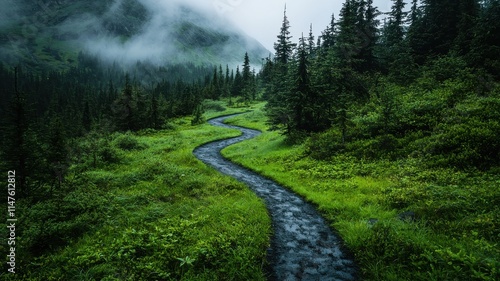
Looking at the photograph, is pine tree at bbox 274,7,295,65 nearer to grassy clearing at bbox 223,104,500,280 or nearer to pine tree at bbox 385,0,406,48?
pine tree at bbox 385,0,406,48

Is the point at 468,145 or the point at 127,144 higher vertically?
the point at 468,145

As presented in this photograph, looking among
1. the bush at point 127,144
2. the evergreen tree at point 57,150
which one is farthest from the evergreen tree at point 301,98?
the evergreen tree at point 57,150

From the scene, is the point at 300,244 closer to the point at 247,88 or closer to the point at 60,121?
the point at 60,121

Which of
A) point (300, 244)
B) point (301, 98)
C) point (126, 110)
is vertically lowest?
point (300, 244)

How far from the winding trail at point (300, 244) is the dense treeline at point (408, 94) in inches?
292

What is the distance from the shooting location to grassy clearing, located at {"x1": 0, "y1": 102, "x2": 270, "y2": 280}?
7578 millimetres

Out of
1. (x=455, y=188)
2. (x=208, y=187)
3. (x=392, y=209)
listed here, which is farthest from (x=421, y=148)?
(x=208, y=187)

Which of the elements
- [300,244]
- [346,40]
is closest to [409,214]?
[300,244]

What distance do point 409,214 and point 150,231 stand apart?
1001 centimetres

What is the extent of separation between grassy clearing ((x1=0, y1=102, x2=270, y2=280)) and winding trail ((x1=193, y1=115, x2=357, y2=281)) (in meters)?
0.53

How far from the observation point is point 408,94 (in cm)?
2612

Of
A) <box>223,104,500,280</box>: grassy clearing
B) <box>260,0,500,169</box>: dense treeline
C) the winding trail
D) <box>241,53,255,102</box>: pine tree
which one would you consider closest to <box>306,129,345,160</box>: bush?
<box>260,0,500,169</box>: dense treeline

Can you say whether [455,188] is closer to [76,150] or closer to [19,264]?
[19,264]

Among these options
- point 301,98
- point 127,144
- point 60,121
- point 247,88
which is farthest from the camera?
point 247,88
